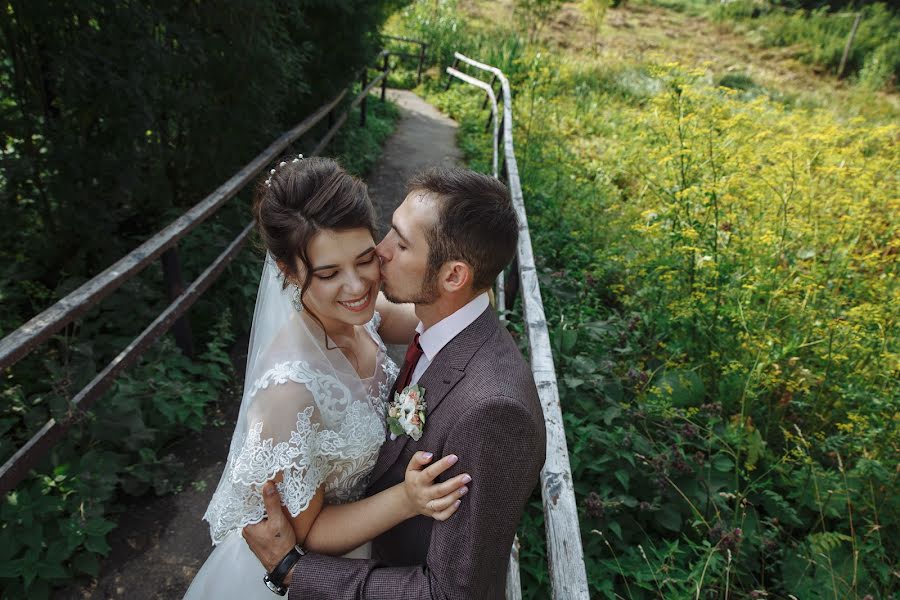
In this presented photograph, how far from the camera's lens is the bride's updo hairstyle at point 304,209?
164cm

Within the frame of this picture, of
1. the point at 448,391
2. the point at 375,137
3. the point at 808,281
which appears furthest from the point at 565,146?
the point at 448,391

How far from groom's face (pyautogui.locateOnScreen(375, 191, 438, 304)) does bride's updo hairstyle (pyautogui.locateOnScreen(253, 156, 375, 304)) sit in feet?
0.48

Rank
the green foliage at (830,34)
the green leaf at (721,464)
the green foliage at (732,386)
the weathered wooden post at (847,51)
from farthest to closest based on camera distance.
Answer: the weathered wooden post at (847,51)
the green foliage at (830,34)
the green leaf at (721,464)
the green foliage at (732,386)

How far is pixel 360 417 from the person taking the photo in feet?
5.49

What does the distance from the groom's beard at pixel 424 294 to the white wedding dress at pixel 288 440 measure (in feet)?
0.94

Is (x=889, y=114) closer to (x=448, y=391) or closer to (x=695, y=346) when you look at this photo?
(x=695, y=346)

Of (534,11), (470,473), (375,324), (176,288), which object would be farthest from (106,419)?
(534,11)

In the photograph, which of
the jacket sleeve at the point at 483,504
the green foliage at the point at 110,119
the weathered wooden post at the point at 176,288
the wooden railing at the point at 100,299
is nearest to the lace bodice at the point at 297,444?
the jacket sleeve at the point at 483,504

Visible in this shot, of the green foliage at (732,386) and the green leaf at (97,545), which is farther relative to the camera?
the green foliage at (732,386)

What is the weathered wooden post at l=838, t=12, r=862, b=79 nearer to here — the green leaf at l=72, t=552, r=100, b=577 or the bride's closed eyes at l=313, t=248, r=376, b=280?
the bride's closed eyes at l=313, t=248, r=376, b=280

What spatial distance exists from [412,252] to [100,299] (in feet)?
6.14

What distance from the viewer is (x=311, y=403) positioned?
1.57 metres

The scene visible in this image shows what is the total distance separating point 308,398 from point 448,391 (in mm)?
412

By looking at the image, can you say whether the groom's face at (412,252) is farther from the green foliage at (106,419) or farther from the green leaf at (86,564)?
the green leaf at (86,564)
